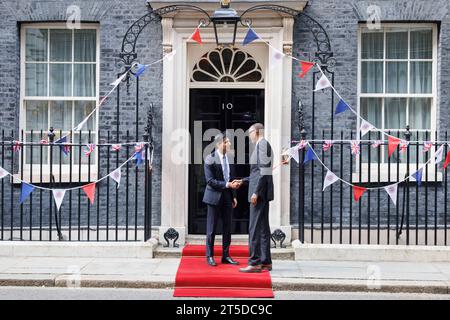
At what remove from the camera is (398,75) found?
12.3 meters

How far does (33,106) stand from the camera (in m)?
12.4

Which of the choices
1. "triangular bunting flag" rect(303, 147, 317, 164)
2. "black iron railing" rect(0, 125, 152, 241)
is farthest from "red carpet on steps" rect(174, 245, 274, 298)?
"black iron railing" rect(0, 125, 152, 241)

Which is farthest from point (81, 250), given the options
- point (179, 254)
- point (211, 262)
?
point (211, 262)

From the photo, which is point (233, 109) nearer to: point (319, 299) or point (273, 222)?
point (273, 222)

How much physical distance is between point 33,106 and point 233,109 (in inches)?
136

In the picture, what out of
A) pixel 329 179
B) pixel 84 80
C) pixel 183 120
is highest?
pixel 84 80

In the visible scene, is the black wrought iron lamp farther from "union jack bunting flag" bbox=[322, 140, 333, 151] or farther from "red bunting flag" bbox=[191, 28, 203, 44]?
"union jack bunting flag" bbox=[322, 140, 333, 151]

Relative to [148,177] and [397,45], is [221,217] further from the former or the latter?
[397,45]

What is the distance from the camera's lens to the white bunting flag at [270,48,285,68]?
1106cm

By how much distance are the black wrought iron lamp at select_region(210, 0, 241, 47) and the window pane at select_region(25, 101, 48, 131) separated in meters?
3.23

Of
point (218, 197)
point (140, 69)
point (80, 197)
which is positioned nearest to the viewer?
point (218, 197)

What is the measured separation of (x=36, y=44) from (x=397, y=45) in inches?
245

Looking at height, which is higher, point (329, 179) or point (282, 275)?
point (329, 179)
